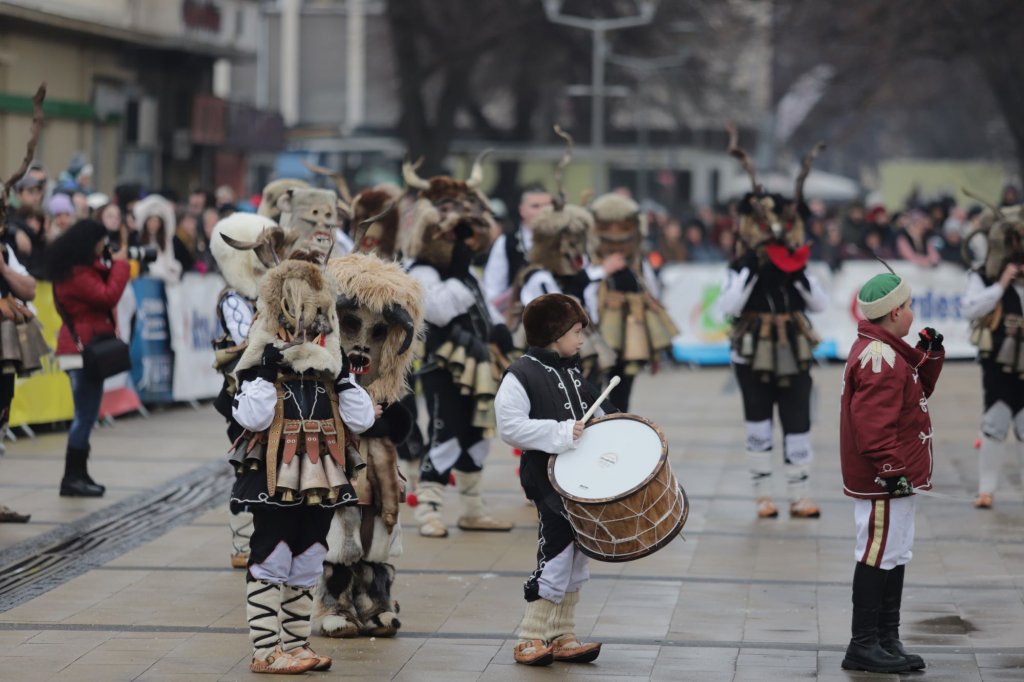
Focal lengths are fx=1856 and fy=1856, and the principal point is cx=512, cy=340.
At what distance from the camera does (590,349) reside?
10992 millimetres

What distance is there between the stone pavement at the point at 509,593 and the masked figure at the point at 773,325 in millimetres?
338

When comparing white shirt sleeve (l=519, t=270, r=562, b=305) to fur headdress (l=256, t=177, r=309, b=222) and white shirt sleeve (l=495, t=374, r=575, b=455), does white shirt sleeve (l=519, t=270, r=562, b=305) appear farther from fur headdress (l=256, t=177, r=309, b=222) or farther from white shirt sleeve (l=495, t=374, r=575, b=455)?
white shirt sleeve (l=495, t=374, r=575, b=455)

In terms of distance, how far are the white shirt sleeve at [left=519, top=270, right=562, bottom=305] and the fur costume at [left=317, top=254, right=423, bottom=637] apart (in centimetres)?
280

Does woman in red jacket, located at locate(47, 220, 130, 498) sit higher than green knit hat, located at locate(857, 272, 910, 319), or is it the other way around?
green knit hat, located at locate(857, 272, 910, 319)

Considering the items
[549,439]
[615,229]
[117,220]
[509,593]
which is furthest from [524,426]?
[117,220]

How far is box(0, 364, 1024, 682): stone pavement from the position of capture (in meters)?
7.52

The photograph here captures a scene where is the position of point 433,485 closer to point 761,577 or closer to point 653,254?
point 761,577

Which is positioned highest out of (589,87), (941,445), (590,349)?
(589,87)

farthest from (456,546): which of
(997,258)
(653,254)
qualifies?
(653,254)

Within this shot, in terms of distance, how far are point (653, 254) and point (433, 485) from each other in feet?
43.4

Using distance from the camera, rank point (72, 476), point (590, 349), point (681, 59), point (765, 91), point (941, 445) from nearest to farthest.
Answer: point (590, 349)
point (72, 476)
point (941, 445)
point (681, 59)
point (765, 91)

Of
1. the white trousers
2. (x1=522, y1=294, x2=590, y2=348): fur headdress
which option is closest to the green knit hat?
the white trousers

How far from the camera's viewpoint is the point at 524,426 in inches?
290

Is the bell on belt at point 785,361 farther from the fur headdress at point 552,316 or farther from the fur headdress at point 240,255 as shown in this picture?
the fur headdress at point 552,316
